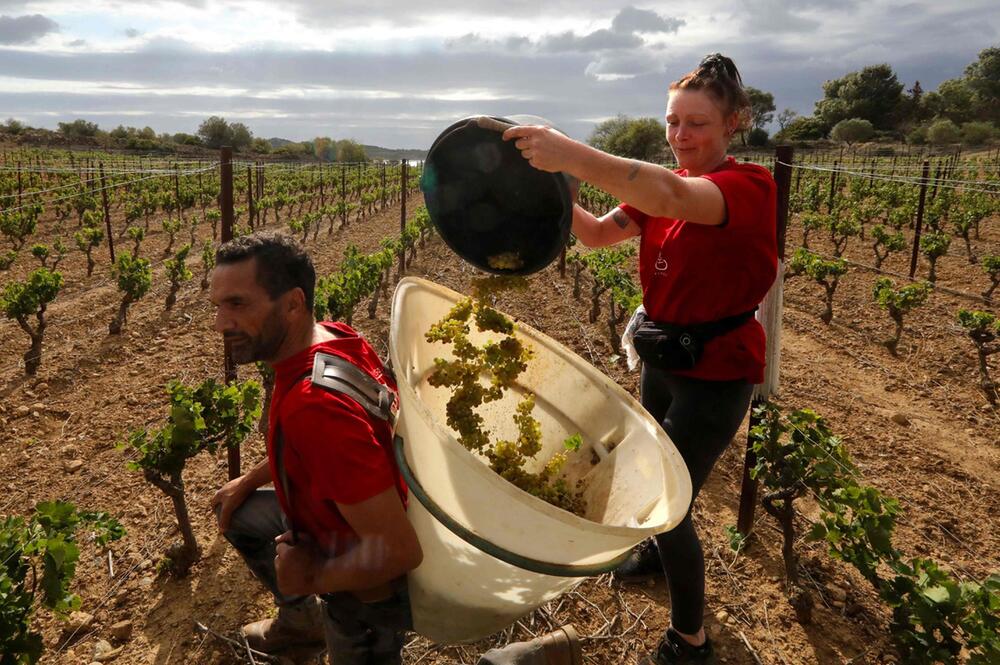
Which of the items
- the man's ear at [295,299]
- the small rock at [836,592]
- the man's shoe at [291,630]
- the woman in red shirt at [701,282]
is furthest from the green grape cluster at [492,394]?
the small rock at [836,592]

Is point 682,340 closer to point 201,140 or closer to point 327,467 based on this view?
point 327,467

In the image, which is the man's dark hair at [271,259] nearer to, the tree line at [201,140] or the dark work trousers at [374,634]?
the dark work trousers at [374,634]

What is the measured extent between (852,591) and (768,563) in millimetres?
458

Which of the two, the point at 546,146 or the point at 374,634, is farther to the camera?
the point at 374,634

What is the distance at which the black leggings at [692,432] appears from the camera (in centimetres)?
243

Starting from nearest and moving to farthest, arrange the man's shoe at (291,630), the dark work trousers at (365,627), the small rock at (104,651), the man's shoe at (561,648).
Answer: the dark work trousers at (365,627), the man's shoe at (561,648), the man's shoe at (291,630), the small rock at (104,651)

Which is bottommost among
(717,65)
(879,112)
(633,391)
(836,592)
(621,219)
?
(836,592)

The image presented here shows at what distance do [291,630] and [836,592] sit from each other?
301 centimetres

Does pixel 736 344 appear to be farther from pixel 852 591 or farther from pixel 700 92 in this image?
pixel 852 591

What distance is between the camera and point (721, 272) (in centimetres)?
228

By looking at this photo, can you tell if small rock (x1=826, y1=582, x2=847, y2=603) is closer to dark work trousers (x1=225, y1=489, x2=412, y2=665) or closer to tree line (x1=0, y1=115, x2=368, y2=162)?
dark work trousers (x1=225, y1=489, x2=412, y2=665)

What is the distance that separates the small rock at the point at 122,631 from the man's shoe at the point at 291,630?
80cm

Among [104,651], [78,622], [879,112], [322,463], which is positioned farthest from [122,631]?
[879,112]

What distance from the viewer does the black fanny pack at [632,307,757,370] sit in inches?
93.7
